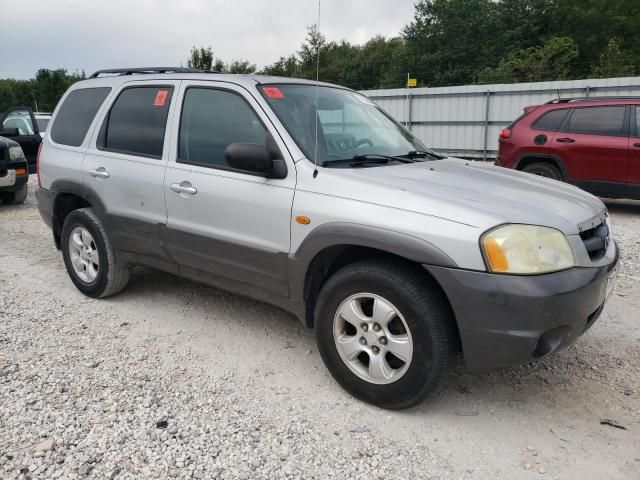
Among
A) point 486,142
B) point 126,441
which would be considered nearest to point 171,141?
point 126,441

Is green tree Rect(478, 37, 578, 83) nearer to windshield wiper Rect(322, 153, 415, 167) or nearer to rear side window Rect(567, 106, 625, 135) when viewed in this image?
rear side window Rect(567, 106, 625, 135)

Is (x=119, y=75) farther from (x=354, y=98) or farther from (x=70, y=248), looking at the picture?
(x=354, y=98)

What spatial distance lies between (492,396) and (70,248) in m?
3.50

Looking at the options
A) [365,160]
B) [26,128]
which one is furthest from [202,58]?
[365,160]

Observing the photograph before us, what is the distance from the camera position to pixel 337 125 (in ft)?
11.5

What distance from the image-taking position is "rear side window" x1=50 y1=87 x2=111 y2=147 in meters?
4.40

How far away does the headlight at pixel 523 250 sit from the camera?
243 cm

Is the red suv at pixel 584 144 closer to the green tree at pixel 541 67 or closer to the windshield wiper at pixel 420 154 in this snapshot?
the windshield wiper at pixel 420 154

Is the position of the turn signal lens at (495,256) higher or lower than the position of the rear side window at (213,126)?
lower

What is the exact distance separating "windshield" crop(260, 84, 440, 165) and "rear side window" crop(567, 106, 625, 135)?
525 centimetres

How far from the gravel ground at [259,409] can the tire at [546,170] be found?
4533 millimetres

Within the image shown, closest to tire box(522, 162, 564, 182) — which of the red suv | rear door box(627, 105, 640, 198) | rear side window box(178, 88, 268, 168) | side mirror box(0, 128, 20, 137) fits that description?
the red suv

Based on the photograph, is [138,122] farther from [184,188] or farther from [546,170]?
[546,170]

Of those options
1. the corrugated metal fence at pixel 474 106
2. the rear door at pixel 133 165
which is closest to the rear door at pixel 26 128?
the rear door at pixel 133 165
